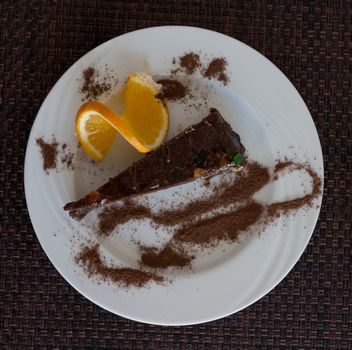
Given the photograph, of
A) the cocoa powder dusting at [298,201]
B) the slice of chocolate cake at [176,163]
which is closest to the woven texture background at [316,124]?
the cocoa powder dusting at [298,201]

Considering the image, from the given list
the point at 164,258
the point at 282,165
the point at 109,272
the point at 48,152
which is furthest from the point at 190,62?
the point at 109,272

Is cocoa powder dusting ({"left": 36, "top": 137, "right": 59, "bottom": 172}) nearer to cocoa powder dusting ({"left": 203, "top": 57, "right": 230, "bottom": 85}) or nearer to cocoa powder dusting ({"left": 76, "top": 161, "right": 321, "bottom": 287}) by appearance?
cocoa powder dusting ({"left": 76, "top": 161, "right": 321, "bottom": 287})

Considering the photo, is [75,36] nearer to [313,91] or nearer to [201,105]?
[201,105]

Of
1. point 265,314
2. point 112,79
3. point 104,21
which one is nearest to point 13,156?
point 112,79

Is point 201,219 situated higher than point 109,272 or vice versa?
point 201,219

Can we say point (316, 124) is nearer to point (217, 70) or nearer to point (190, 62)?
point (217, 70)
